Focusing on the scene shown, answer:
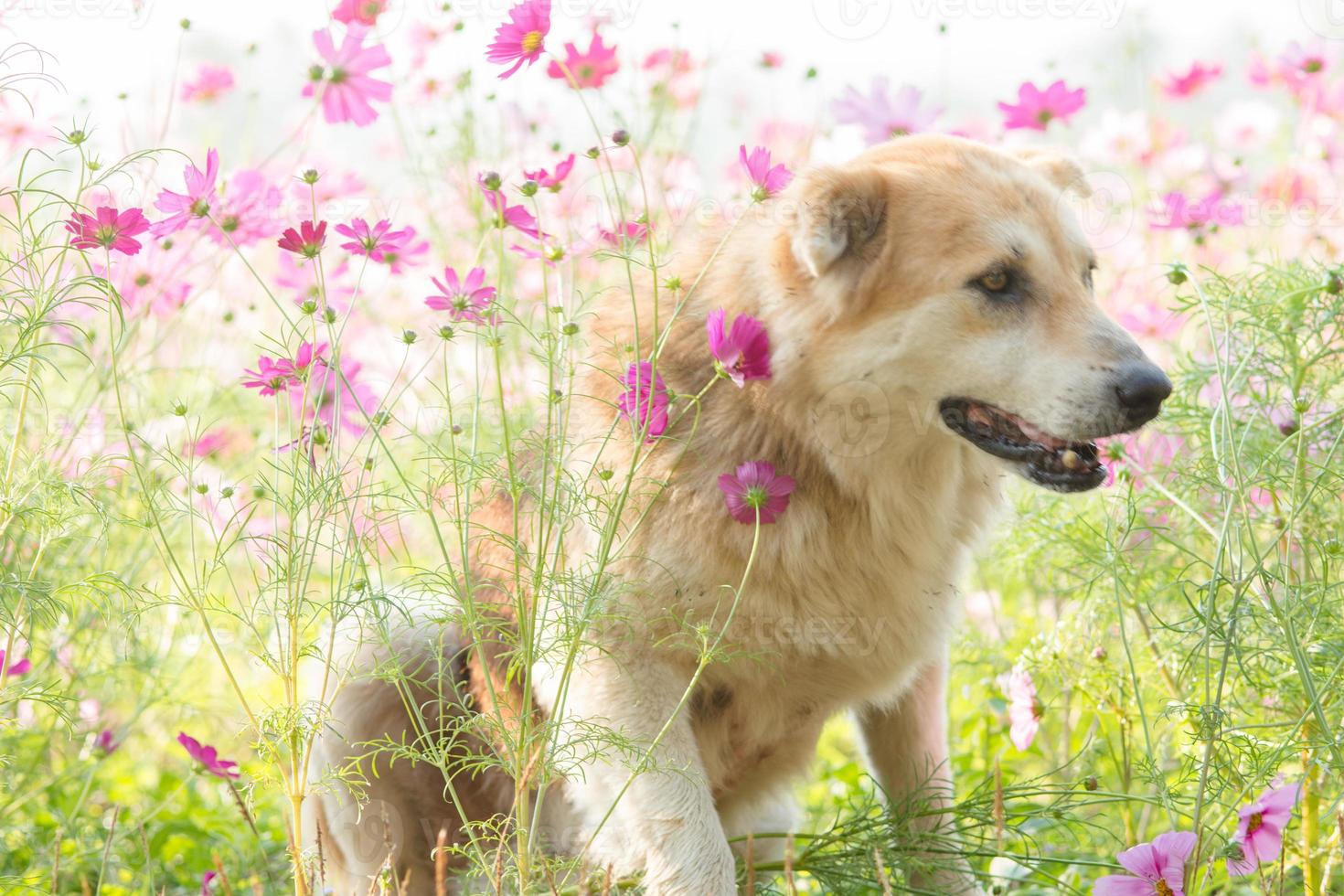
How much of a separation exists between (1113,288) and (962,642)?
1697mm

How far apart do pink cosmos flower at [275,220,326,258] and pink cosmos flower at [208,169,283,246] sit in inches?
19.4

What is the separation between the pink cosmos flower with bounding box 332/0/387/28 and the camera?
8.46 feet

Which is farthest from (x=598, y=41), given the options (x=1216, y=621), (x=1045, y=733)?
(x=1045, y=733)

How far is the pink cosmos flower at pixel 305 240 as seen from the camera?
7.10ft

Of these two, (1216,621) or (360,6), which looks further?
(360,6)

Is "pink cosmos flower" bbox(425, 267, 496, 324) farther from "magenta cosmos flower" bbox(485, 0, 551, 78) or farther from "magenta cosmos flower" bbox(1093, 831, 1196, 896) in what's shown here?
"magenta cosmos flower" bbox(1093, 831, 1196, 896)

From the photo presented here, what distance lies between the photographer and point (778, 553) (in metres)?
2.77

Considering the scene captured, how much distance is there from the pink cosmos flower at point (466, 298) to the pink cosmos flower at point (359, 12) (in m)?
0.65

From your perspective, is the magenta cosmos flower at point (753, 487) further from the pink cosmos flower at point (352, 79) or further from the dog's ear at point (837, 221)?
the pink cosmos flower at point (352, 79)

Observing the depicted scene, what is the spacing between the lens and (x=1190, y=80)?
509 cm

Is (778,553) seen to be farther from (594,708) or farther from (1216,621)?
(1216,621)

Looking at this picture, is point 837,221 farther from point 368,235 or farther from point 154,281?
point 154,281

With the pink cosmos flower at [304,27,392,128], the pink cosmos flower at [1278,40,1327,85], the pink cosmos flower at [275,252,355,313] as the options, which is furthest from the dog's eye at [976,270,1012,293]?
the pink cosmos flower at [1278,40,1327,85]

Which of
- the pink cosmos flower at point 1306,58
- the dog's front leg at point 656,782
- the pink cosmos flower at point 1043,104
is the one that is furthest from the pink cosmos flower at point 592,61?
the pink cosmos flower at point 1306,58
